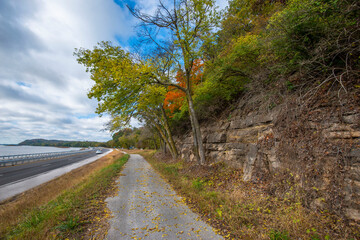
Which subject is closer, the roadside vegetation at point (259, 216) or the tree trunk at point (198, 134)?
the roadside vegetation at point (259, 216)

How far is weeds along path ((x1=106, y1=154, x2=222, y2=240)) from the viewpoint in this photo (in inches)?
140

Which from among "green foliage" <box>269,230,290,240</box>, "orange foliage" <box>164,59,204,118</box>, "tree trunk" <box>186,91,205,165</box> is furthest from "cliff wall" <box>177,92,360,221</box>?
"orange foliage" <box>164,59,204,118</box>

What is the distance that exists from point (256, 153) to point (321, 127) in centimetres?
231

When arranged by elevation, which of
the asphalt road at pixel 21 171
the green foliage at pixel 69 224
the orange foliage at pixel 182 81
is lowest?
the asphalt road at pixel 21 171

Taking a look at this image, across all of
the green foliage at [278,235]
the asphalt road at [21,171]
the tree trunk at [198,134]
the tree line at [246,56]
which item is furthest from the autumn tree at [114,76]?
the asphalt road at [21,171]

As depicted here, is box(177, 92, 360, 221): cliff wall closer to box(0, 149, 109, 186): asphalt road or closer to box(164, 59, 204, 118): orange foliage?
box(164, 59, 204, 118): orange foliage

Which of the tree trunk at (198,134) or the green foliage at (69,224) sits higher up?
the tree trunk at (198,134)

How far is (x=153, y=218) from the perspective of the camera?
4.32 meters

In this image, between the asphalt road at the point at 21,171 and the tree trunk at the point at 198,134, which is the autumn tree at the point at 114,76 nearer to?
the tree trunk at the point at 198,134

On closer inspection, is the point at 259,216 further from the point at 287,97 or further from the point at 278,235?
the point at 287,97

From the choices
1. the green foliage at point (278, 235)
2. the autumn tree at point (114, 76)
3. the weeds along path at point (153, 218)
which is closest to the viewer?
the green foliage at point (278, 235)

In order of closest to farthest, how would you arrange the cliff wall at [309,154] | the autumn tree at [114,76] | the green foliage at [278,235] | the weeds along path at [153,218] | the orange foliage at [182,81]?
the green foliage at [278,235]
the cliff wall at [309,154]
the weeds along path at [153,218]
the autumn tree at [114,76]
the orange foliage at [182,81]

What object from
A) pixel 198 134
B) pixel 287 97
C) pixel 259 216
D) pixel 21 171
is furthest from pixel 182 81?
pixel 21 171

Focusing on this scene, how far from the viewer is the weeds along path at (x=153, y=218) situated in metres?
3.55
